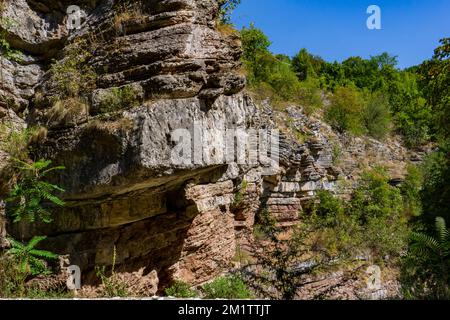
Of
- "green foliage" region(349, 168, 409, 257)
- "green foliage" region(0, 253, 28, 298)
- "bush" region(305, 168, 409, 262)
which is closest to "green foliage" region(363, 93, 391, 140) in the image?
"green foliage" region(349, 168, 409, 257)

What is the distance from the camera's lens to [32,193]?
279 inches

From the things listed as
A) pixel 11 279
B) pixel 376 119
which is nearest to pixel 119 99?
pixel 11 279

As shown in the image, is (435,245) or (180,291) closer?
(435,245)

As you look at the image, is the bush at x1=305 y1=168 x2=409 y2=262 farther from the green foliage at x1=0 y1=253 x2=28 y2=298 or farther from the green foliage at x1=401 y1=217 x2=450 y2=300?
the green foliage at x1=0 y1=253 x2=28 y2=298

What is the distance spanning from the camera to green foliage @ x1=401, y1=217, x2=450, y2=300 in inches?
214

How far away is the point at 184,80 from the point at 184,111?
1.85ft

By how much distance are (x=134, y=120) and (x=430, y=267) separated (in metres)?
5.27

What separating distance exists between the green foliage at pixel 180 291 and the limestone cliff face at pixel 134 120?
0.30 m

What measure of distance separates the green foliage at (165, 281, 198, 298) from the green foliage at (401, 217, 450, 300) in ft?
13.1

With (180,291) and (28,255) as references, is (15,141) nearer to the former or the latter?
(28,255)

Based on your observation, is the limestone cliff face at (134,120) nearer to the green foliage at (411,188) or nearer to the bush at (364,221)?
the bush at (364,221)

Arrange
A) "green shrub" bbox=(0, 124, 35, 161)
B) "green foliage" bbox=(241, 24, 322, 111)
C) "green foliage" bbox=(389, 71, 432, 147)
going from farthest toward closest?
"green foliage" bbox=(389, 71, 432, 147), "green foliage" bbox=(241, 24, 322, 111), "green shrub" bbox=(0, 124, 35, 161)

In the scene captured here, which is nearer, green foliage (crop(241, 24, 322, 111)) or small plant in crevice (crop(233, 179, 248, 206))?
small plant in crevice (crop(233, 179, 248, 206))
